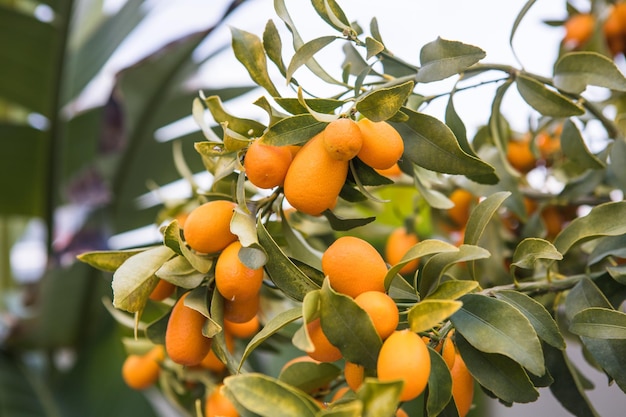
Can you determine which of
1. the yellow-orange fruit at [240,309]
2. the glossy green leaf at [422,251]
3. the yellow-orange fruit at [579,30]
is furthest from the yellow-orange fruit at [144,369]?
the yellow-orange fruit at [579,30]

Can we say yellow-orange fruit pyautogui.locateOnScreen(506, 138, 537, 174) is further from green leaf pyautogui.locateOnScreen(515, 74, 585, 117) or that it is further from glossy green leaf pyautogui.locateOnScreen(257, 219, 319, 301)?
glossy green leaf pyautogui.locateOnScreen(257, 219, 319, 301)

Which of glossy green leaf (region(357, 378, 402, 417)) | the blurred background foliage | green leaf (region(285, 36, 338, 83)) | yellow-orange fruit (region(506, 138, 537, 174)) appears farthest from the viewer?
the blurred background foliage

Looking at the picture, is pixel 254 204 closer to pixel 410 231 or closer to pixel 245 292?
pixel 245 292

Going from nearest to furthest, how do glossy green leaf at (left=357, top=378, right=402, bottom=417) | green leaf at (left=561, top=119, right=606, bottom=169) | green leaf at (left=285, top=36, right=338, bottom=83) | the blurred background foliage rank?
glossy green leaf at (left=357, top=378, right=402, bottom=417) < green leaf at (left=285, top=36, right=338, bottom=83) < green leaf at (left=561, top=119, right=606, bottom=169) < the blurred background foliage

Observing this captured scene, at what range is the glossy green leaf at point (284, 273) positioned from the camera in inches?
12.9

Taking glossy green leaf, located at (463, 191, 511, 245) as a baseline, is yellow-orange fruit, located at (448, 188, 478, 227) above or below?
below

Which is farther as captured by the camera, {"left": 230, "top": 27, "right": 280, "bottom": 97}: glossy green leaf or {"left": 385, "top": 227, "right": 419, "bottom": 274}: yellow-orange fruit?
{"left": 385, "top": 227, "right": 419, "bottom": 274}: yellow-orange fruit

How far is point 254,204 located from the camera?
1.23ft

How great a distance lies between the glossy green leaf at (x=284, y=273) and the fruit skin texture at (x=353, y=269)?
0.02 m

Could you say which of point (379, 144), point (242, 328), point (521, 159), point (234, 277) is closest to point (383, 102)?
point (379, 144)

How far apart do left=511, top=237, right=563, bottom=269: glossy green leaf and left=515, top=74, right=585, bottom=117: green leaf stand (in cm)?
9

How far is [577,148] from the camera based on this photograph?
0.46 m

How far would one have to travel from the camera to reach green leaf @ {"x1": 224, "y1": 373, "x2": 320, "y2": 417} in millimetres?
271

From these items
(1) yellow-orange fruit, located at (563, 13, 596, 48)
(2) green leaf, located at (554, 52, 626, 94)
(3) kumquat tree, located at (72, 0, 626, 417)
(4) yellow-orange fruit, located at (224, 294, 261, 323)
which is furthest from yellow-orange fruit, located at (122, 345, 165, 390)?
(1) yellow-orange fruit, located at (563, 13, 596, 48)
